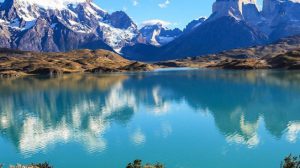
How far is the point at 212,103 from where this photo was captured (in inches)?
4852

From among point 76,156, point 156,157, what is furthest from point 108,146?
point 156,157

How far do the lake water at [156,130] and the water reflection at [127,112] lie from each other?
199 mm

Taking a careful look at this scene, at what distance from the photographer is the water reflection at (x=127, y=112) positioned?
252ft

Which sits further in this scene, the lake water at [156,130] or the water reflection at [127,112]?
the water reflection at [127,112]

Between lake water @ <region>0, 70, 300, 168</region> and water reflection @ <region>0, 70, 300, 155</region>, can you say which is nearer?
lake water @ <region>0, 70, 300, 168</region>

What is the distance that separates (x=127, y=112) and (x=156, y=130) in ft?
96.9

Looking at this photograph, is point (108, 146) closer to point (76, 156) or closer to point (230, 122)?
point (76, 156)

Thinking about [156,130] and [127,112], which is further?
[127,112]

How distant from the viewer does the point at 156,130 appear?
8306 cm

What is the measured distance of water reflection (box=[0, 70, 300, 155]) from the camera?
3019 inches

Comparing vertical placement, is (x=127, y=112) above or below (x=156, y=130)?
below

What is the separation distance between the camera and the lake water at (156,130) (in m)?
62.1

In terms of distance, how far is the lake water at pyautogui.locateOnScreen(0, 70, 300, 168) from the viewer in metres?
62.1

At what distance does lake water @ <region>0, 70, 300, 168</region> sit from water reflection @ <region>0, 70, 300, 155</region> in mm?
199
